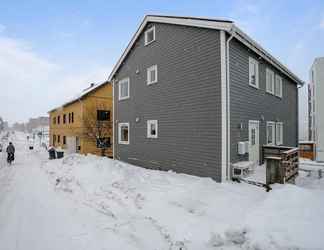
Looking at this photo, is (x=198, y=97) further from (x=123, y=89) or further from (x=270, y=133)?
(x=123, y=89)

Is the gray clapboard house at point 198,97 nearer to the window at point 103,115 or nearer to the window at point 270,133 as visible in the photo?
the window at point 270,133

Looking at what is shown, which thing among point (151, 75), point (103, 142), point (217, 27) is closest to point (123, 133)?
point (151, 75)

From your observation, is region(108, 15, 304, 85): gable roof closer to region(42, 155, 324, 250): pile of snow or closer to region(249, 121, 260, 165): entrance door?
region(249, 121, 260, 165): entrance door

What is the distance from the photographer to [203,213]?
5297 millimetres

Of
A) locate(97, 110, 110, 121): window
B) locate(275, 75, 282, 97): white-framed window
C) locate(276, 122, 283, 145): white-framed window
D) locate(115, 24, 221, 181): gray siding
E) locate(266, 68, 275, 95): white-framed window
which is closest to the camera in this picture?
locate(115, 24, 221, 181): gray siding

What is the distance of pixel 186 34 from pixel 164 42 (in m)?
1.68

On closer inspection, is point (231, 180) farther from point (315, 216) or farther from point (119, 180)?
point (119, 180)

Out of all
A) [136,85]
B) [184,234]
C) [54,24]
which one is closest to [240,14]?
[136,85]

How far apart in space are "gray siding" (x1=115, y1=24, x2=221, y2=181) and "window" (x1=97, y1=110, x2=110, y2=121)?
7609 mm

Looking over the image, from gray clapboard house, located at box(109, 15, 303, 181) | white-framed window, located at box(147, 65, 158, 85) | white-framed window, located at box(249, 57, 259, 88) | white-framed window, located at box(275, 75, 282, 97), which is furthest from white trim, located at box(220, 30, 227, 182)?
white-framed window, located at box(275, 75, 282, 97)

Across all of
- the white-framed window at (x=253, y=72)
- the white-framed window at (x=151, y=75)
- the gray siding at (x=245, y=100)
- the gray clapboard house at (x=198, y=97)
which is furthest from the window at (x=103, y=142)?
the white-framed window at (x=253, y=72)

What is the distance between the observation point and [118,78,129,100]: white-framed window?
46.6 feet

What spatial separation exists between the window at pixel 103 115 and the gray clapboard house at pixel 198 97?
634 cm

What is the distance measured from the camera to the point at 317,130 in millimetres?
25672
